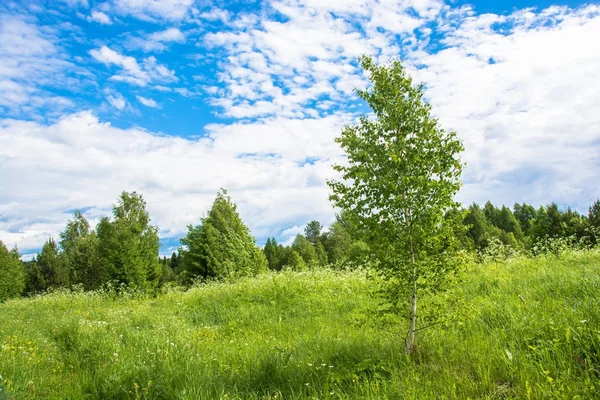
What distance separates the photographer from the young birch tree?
5.73m

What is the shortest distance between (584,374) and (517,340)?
3.89ft

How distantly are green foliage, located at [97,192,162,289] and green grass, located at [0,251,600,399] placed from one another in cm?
2293

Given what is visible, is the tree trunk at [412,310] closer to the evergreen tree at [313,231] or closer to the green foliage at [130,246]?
the green foliage at [130,246]

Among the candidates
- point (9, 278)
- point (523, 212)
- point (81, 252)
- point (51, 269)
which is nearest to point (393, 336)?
point (9, 278)

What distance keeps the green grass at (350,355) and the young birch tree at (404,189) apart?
32.9 inches

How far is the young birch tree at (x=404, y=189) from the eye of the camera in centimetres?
573

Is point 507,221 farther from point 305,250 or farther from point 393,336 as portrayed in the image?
point 393,336

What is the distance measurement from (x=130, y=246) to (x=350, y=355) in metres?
32.9

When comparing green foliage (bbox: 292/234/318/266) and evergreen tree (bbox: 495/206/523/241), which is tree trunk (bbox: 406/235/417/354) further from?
evergreen tree (bbox: 495/206/523/241)

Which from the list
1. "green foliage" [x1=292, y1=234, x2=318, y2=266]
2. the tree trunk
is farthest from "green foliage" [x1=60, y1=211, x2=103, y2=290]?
the tree trunk

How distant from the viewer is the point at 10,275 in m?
45.2

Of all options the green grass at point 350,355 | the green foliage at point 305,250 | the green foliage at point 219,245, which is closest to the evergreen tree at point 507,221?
Result: the green foliage at point 305,250

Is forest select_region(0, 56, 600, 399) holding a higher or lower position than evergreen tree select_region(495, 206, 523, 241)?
lower

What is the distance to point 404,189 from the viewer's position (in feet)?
19.4
